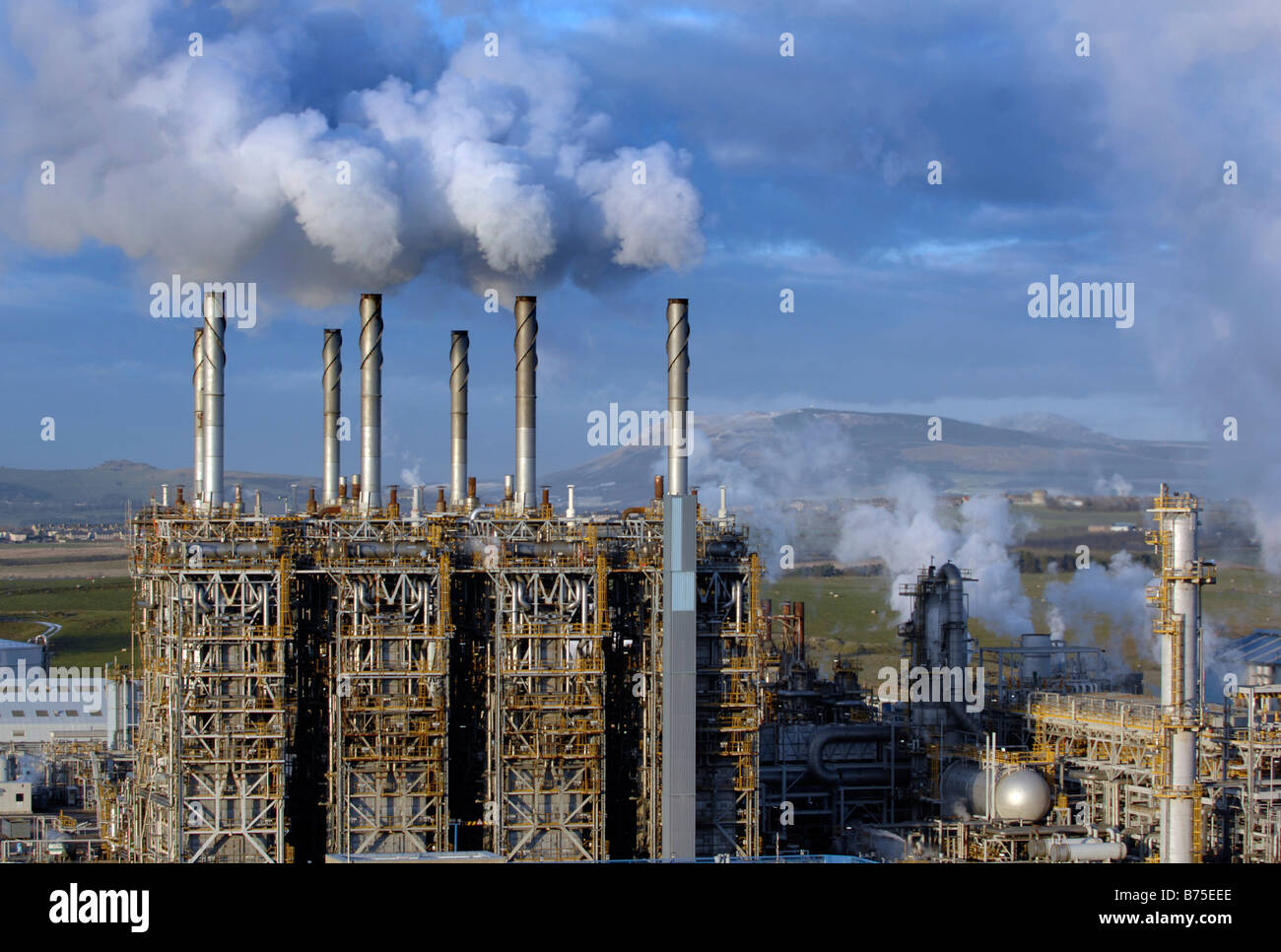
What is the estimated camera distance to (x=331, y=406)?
156 ft

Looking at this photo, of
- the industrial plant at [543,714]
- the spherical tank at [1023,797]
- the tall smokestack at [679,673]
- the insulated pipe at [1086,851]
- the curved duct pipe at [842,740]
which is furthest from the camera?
the curved duct pipe at [842,740]

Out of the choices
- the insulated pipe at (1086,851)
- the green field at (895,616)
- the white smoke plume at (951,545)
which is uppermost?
the white smoke plume at (951,545)

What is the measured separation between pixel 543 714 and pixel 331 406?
48.8ft

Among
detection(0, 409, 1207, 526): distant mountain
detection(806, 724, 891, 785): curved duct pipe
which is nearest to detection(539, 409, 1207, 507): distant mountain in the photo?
detection(0, 409, 1207, 526): distant mountain

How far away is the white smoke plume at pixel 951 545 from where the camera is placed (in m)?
99.2

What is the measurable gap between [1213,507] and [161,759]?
76.5 metres

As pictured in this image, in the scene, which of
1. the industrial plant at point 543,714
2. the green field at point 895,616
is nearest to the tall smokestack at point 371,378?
the industrial plant at point 543,714

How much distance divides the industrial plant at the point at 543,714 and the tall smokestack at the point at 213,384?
65mm

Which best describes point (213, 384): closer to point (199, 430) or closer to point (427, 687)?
point (199, 430)

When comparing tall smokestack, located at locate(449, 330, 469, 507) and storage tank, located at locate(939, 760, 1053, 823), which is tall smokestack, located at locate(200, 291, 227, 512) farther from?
storage tank, located at locate(939, 760, 1053, 823)

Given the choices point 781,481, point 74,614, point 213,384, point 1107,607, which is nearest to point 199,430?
point 213,384

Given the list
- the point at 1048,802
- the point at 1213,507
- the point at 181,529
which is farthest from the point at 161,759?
the point at 1213,507

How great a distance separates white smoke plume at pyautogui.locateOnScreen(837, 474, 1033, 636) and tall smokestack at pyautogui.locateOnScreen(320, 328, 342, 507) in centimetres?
4782

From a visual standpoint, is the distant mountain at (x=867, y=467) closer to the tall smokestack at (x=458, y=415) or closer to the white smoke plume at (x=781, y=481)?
the white smoke plume at (x=781, y=481)
